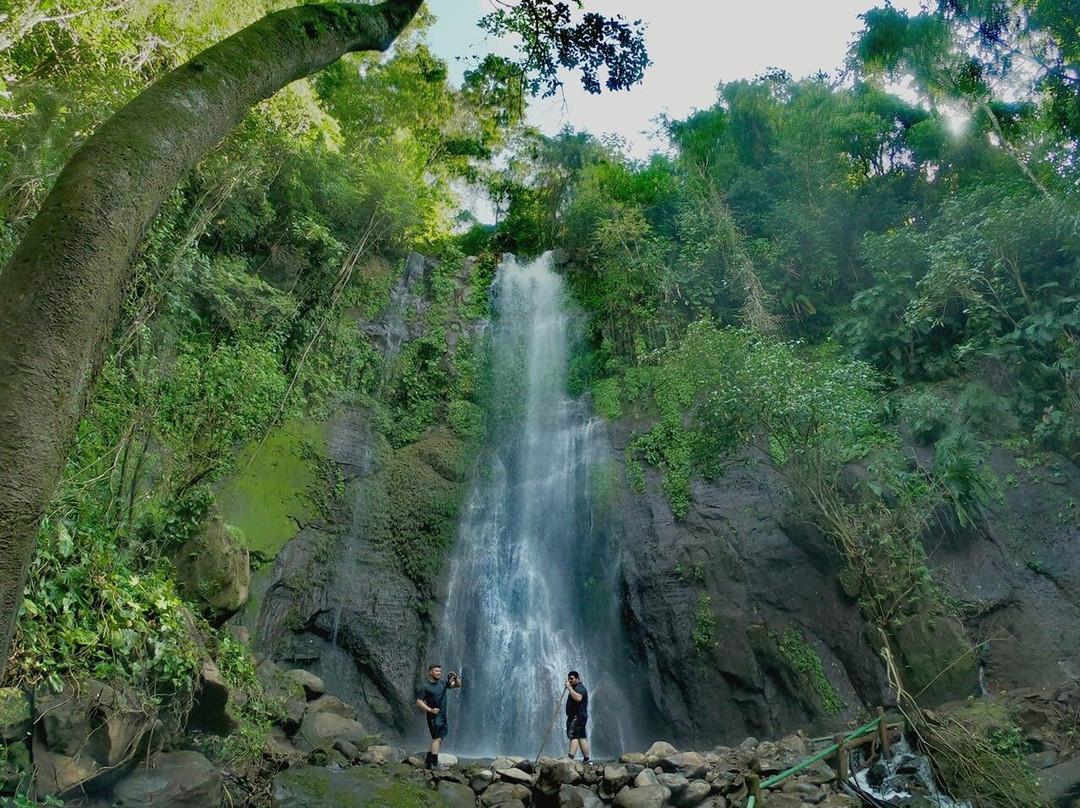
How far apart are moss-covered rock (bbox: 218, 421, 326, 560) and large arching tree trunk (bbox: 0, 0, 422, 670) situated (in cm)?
937

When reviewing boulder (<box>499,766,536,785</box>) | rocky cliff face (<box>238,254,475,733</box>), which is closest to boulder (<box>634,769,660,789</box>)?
boulder (<box>499,766,536,785</box>)

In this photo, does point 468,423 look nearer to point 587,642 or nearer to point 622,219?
point 587,642

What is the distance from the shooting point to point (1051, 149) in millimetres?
13547

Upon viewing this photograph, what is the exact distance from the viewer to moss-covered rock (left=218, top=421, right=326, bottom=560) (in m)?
11.1

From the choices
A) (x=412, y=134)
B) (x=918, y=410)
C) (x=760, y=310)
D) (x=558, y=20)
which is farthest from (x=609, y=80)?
(x=412, y=134)

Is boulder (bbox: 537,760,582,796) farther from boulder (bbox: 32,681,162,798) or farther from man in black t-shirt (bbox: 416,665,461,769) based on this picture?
boulder (bbox: 32,681,162,798)

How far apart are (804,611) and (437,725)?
6.27 m

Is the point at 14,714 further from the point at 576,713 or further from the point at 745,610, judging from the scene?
the point at 745,610

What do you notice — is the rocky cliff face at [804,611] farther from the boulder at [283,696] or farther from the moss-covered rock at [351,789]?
the boulder at [283,696]

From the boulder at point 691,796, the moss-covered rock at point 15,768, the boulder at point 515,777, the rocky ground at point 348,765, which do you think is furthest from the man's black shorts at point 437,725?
the moss-covered rock at point 15,768

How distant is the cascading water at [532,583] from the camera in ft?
36.1

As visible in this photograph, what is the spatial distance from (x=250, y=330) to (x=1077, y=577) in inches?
571

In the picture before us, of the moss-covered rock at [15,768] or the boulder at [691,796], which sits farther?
the boulder at [691,796]

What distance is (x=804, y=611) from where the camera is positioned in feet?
34.9
